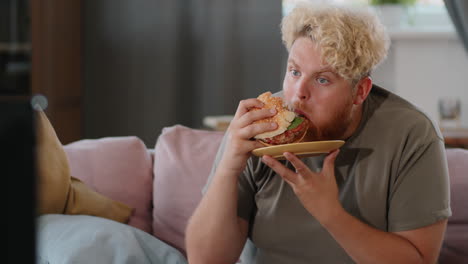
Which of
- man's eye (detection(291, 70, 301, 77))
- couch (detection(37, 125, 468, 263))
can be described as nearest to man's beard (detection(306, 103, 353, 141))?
man's eye (detection(291, 70, 301, 77))

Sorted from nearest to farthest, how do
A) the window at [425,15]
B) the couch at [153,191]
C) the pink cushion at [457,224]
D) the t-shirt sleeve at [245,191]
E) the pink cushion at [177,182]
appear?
the t-shirt sleeve at [245,191]
the couch at [153,191]
the pink cushion at [457,224]
the pink cushion at [177,182]
the window at [425,15]

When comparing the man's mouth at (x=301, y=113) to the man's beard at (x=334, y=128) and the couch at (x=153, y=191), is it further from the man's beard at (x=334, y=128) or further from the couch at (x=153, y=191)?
the couch at (x=153, y=191)

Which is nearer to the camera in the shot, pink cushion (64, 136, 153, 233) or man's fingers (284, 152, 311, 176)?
man's fingers (284, 152, 311, 176)

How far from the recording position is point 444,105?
10.6 ft

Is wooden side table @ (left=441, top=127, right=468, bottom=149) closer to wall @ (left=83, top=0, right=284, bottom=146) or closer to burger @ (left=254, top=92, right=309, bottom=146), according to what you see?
wall @ (left=83, top=0, right=284, bottom=146)

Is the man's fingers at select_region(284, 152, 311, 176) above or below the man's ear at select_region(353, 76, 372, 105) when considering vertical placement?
below

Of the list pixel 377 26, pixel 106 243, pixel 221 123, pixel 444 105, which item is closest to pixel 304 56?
pixel 377 26

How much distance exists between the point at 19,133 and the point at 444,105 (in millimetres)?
3093

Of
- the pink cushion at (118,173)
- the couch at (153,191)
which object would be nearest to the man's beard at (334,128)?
the couch at (153,191)

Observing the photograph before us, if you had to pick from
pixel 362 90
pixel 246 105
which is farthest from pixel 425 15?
pixel 246 105

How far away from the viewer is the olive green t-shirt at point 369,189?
1.33 m

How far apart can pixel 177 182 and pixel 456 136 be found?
168 centimetres

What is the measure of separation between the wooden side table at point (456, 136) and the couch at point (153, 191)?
125 centimetres

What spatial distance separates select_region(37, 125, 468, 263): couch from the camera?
5.23ft
